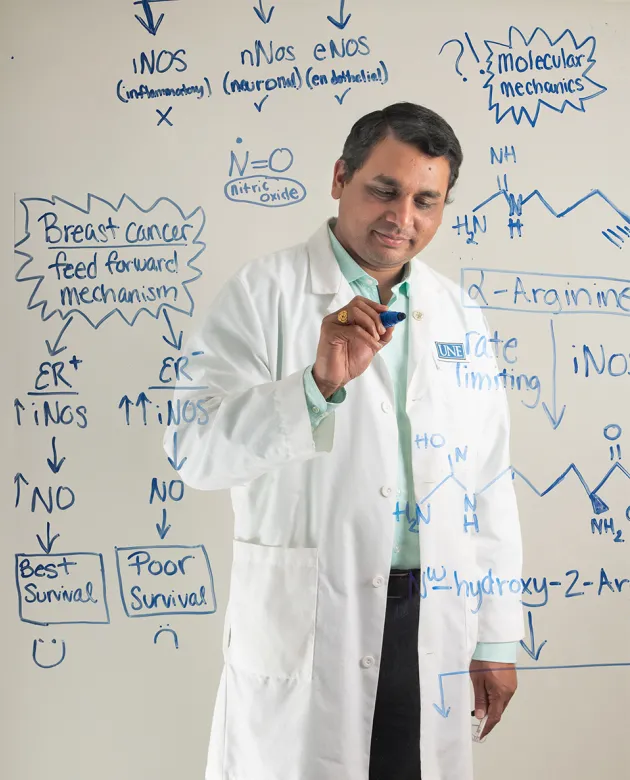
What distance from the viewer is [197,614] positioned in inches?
61.7

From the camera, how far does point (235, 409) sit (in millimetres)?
1212

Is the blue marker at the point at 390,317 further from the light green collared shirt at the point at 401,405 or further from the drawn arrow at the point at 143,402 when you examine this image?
the drawn arrow at the point at 143,402

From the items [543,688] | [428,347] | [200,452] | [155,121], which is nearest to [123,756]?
[200,452]

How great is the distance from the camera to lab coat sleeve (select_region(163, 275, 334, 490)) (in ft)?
3.87

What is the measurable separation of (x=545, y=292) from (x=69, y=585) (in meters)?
1.13

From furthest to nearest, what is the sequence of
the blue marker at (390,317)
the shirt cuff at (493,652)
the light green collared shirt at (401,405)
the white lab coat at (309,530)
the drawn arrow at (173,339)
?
the drawn arrow at (173,339) < the shirt cuff at (493,652) < the light green collared shirt at (401,405) < the white lab coat at (309,530) < the blue marker at (390,317)

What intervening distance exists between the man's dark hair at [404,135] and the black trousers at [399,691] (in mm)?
724

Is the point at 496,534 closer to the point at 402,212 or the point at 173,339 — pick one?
the point at 402,212

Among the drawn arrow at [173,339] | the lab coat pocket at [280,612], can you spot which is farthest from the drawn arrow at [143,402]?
the lab coat pocket at [280,612]

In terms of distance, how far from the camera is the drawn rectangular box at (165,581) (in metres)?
1.56

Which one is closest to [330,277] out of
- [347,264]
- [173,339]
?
[347,264]

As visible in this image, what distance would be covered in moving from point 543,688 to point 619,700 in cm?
16

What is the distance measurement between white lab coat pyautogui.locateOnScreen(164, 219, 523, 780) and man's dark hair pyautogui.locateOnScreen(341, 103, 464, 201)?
168 millimetres

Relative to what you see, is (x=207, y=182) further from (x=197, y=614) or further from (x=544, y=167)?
(x=197, y=614)
